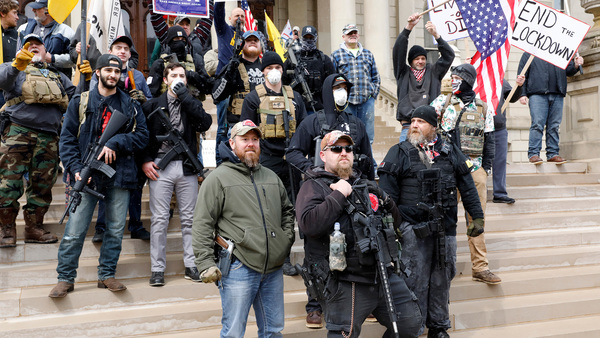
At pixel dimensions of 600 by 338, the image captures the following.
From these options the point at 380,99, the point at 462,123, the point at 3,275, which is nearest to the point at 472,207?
the point at 462,123

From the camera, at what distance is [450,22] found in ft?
A: 32.6

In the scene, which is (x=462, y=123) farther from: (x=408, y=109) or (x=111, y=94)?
(x=111, y=94)

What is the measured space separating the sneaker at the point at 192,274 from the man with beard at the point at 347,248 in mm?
1948

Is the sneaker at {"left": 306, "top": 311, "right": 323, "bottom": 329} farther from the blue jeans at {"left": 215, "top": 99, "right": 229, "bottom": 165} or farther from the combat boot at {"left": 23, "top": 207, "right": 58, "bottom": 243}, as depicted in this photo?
the combat boot at {"left": 23, "top": 207, "right": 58, "bottom": 243}

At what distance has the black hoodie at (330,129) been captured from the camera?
6.21 metres

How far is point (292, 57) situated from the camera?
8250mm

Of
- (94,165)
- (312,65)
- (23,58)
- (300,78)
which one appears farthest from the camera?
(312,65)

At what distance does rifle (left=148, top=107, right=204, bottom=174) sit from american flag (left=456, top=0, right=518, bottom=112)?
4.49m

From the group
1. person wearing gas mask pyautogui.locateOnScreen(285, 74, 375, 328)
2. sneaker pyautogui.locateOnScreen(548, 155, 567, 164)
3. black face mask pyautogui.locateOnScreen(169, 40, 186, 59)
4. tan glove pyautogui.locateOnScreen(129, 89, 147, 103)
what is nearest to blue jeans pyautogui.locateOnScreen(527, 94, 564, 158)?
sneaker pyautogui.locateOnScreen(548, 155, 567, 164)

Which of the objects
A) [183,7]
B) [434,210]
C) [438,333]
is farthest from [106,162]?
[438,333]

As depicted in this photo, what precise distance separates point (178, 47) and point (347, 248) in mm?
4467

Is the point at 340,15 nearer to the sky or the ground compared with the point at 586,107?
nearer to the sky

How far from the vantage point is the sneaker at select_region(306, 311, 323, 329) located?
615cm

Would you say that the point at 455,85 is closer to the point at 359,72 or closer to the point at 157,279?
the point at 359,72
